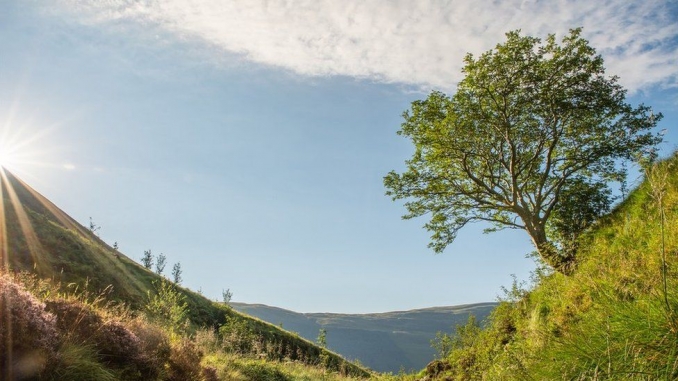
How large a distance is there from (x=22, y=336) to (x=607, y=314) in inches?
324

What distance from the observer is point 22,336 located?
5918 mm

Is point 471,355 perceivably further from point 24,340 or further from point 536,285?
point 24,340

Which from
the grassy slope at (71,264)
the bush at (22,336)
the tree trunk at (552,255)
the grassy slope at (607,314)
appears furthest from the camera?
the grassy slope at (71,264)

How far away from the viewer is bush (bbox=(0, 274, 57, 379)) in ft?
18.6

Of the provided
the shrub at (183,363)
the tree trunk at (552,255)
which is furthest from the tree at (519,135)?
the shrub at (183,363)

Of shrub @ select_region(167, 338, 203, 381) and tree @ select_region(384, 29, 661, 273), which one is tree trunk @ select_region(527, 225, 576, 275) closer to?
tree @ select_region(384, 29, 661, 273)

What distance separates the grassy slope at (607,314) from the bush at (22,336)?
6995mm

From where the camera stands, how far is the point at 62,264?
31484mm

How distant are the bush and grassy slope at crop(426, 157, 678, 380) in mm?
6995

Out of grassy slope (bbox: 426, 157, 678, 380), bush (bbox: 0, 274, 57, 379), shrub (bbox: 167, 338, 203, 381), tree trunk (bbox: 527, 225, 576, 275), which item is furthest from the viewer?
tree trunk (bbox: 527, 225, 576, 275)

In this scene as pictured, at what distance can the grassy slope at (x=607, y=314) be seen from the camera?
394 cm

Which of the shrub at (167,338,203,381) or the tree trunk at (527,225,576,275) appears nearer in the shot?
the shrub at (167,338,203,381)

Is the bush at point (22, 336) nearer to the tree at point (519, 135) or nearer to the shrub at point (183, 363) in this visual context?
the shrub at point (183, 363)

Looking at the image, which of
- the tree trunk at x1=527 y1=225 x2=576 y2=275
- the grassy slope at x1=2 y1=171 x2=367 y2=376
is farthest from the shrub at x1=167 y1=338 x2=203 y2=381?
the grassy slope at x1=2 y1=171 x2=367 y2=376
